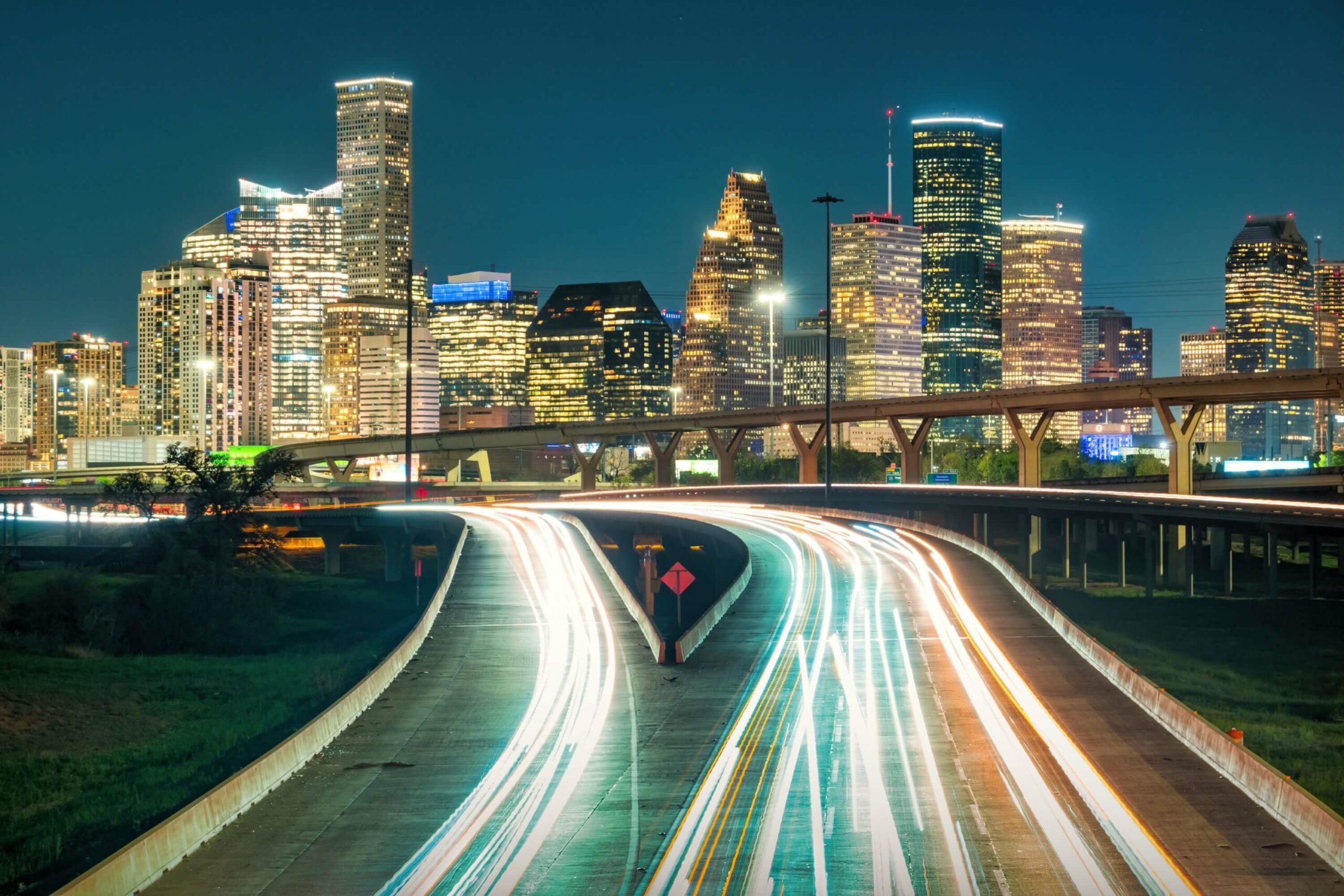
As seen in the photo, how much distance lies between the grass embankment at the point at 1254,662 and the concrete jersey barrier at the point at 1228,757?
392 cm

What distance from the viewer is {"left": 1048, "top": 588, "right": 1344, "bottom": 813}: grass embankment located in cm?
3875

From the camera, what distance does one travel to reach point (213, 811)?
24.8m

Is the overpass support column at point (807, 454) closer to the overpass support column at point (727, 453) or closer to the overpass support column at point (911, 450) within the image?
the overpass support column at point (911, 450)

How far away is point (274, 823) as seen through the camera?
25.3m

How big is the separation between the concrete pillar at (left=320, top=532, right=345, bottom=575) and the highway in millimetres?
58165

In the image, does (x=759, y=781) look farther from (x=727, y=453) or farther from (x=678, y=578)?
(x=727, y=453)

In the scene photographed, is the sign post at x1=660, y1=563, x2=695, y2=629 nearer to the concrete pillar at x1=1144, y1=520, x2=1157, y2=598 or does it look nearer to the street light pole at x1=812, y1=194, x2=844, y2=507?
the street light pole at x1=812, y1=194, x2=844, y2=507

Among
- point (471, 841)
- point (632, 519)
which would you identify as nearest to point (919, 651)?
point (471, 841)

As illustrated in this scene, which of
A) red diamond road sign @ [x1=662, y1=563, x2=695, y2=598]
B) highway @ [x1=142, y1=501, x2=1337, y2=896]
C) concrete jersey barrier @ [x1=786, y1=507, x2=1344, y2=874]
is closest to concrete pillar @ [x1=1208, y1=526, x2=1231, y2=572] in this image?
concrete jersey barrier @ [x1=786, y1=507, x2=1344, y2=874]

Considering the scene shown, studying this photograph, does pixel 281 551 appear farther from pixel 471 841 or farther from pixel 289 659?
pixel 471 841

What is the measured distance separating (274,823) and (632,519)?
198 ft

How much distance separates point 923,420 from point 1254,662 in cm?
8148

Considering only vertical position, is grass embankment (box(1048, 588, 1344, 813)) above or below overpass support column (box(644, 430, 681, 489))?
below

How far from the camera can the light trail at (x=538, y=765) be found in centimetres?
2239
